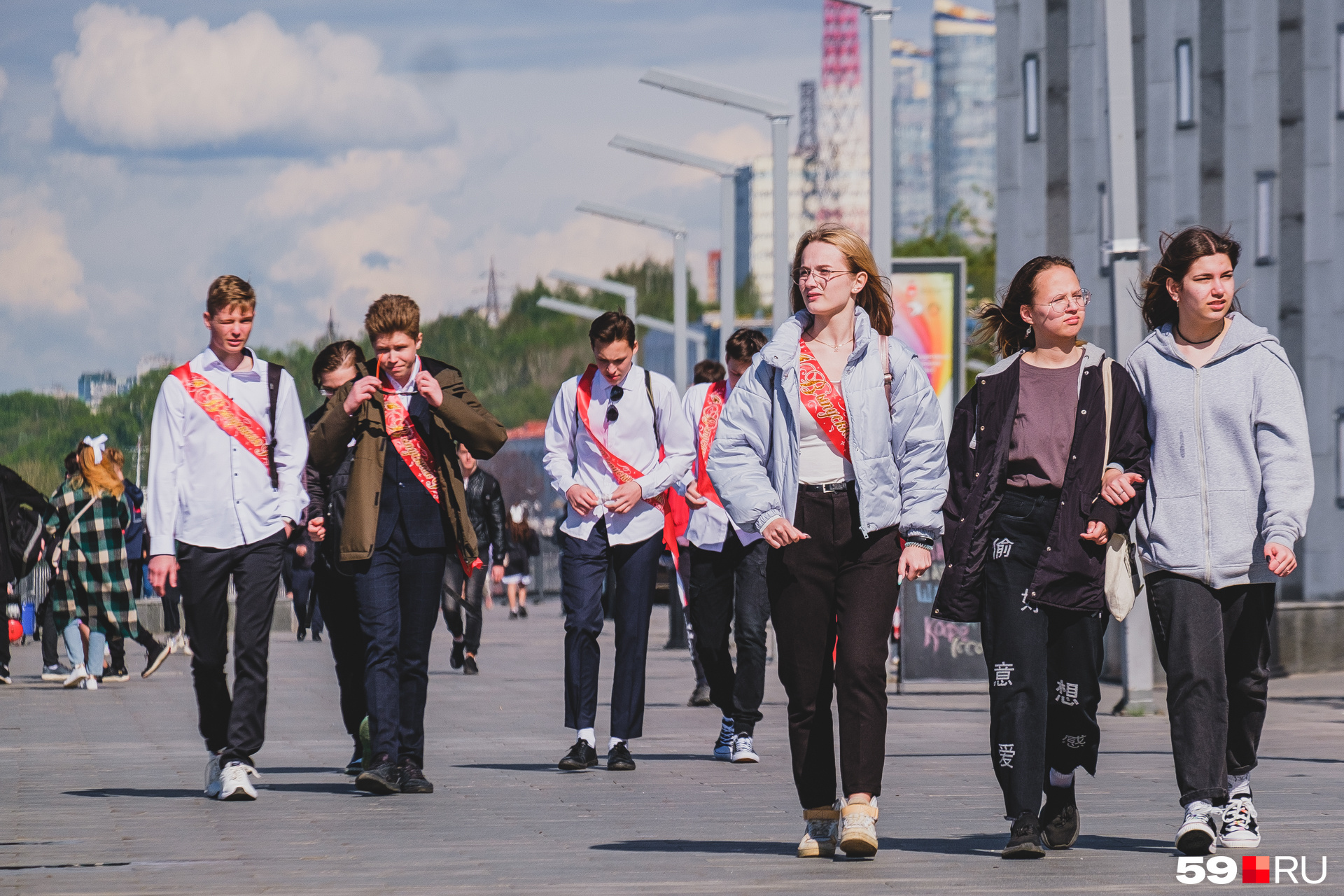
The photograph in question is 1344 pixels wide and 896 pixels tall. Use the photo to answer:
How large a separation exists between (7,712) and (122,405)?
2.43 metres

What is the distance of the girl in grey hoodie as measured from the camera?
6.73 meters

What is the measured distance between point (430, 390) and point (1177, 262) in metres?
3.10

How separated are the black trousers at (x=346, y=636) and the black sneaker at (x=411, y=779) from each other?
34cm

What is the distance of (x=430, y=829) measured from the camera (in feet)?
25.0

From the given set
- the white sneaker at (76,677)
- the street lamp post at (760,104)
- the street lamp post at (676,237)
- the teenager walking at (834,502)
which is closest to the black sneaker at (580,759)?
the teenager walking at (834,502)

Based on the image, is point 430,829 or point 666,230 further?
point 666,230

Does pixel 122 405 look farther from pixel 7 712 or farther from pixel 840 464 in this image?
pixel 840 464

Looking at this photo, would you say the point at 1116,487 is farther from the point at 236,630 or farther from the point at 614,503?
the point at 236,630

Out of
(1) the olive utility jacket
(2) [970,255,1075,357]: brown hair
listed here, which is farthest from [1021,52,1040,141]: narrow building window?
(2) [970,255,1075,357]: brown hair

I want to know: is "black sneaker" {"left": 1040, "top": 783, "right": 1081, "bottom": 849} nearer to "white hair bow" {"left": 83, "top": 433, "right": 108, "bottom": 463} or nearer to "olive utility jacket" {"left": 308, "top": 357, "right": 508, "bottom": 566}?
"olive utility jacket" {"left": 308, "top": 357, "right": 508, "bottom": 566}

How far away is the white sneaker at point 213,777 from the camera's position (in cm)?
869

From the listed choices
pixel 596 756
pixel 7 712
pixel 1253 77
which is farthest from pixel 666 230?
pixel 596 756

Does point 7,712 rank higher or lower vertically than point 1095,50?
lower

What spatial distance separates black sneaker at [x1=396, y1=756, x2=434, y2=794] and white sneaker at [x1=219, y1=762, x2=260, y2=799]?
591 mm
